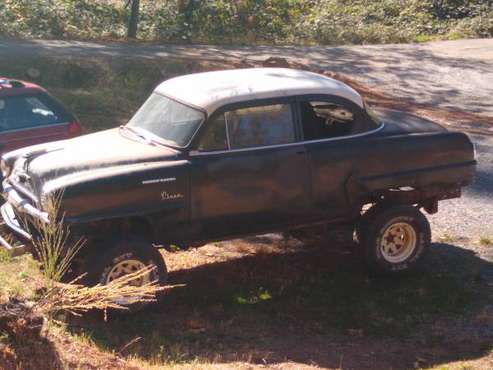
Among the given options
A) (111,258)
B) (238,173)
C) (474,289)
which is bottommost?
(474,289)

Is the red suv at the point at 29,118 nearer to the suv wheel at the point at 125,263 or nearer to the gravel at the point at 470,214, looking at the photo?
the suv wheel at the point at 125,263

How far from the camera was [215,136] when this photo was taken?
720cm

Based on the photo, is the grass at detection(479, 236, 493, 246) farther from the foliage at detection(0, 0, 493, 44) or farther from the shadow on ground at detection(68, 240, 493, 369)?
the foliage at detection(0, 0, 493, 44)

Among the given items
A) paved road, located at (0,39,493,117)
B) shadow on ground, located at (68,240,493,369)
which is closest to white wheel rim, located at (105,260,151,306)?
shadow on ground, located at (68,240,493,369)

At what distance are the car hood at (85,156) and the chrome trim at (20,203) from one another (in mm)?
193

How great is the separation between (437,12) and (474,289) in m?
23.6

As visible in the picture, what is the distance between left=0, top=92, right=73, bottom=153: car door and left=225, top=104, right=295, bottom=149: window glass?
2.92 meters

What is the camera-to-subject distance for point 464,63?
21422 mm

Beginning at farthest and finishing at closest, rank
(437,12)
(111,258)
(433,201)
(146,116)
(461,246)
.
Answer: (437,12)
(461,246)
(433,201)
(146,116)
(111,258)

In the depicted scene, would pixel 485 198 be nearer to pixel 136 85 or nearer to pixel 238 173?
pixel 238 173

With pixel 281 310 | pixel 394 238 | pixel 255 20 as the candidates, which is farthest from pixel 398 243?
pixel 255 20

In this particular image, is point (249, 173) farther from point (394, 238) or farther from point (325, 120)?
point (394, 238)

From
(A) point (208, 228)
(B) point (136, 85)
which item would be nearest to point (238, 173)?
(A) point (208, 228)

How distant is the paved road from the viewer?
58.7ft
